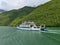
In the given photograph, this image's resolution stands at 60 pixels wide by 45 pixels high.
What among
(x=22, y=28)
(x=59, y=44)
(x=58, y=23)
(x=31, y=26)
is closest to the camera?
(x=59, y=44)

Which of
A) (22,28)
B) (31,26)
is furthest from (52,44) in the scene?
(22,28)

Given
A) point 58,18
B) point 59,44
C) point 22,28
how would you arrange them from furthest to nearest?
point 58,18, point 22,28, point 59,44

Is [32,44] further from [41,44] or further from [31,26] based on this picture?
[31,26]

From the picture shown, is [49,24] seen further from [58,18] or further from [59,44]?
[59,44]

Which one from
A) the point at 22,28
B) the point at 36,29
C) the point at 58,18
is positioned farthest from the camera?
the point at 58,18

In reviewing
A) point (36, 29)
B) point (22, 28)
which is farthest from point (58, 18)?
point (36, 29)

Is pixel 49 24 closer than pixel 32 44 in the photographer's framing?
No

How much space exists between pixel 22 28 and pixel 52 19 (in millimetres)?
68457

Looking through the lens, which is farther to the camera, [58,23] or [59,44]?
[58,23]

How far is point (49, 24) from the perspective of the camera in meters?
188

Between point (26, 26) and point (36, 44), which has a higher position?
point (26, 26)

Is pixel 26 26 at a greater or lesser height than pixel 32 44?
greater

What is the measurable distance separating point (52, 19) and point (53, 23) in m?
13.3

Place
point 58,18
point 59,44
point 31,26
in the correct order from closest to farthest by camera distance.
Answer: point 59,44 → point 31,26 → point 58,18
